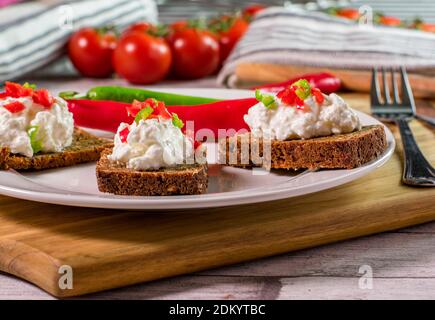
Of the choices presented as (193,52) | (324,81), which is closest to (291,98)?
(324,81)

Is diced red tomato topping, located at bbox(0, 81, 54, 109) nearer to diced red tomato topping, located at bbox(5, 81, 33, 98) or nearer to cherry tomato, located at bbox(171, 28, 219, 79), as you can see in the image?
diced red tomato topping, located at bbox(5, 81, 33, 98)

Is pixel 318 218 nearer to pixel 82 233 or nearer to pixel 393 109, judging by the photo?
pixel 82 233

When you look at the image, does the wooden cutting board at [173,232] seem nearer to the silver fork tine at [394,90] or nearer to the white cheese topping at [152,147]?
the white cheese topping at [152,147]

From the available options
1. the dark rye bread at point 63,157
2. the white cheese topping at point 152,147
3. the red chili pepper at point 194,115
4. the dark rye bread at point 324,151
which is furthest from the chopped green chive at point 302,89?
the dark rye bread at point 63,157

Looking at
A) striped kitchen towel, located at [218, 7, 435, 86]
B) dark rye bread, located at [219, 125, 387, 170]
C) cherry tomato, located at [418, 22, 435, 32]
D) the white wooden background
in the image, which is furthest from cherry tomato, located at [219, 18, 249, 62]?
the white wooden background

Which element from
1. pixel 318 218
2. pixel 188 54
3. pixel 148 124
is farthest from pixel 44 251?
pixel 188 54

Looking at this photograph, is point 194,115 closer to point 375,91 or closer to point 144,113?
point 144,113
